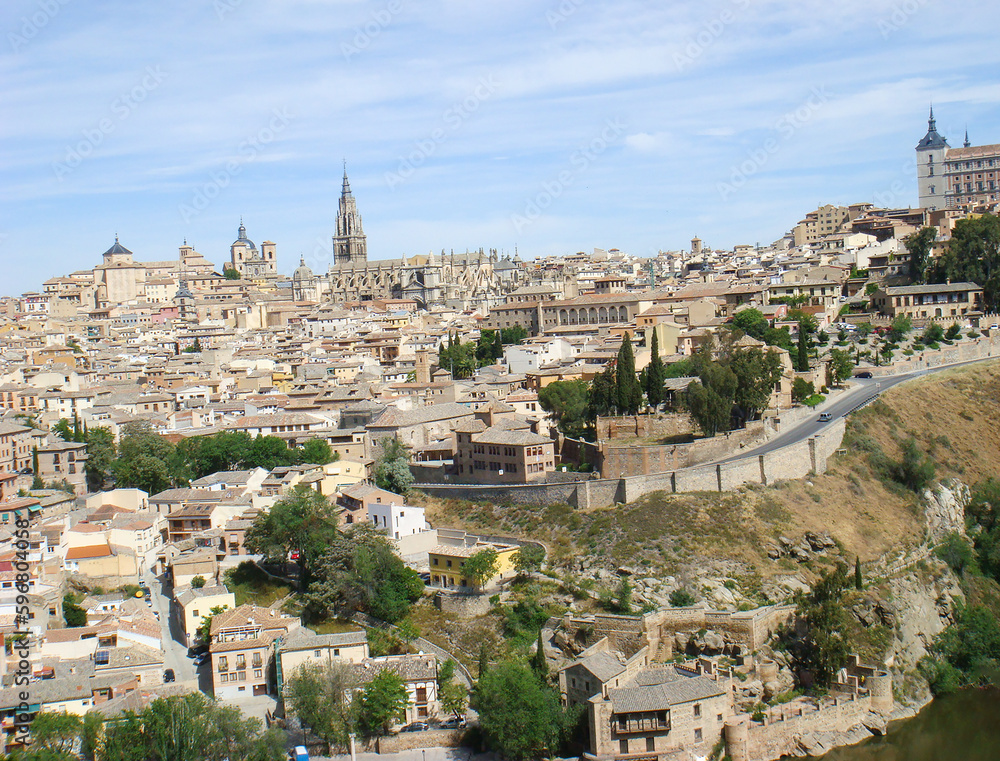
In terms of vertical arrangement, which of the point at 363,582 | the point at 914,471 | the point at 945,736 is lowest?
the point at 945,736

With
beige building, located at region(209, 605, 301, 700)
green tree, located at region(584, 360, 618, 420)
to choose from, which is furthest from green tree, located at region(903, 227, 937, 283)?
beige building, located at region(209, 605, 301, 700)

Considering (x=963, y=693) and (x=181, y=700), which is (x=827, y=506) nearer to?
(x=963, y=693)

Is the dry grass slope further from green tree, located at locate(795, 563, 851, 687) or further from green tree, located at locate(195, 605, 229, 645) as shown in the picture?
green tree, located at locate(195, 605, 229, 645)

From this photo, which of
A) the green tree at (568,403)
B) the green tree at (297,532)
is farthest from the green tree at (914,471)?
the green tree at (297,532)

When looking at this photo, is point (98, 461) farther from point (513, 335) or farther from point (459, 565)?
point (513, 335)

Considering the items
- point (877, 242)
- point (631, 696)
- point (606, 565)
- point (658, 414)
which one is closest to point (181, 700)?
point (631, 696)

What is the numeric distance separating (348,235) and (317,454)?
7860 cm

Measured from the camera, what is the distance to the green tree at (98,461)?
4384 cm

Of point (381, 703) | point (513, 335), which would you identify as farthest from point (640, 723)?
point (513, 335)

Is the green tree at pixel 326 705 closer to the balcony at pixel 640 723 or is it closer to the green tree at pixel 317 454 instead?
the balcony at pixel 640 723

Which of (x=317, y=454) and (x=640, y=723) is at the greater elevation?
(x=317, y=454)

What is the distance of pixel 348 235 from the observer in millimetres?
118000

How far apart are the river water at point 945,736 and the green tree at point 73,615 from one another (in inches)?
750

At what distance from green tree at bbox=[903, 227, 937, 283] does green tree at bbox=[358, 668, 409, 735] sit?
4021cm
